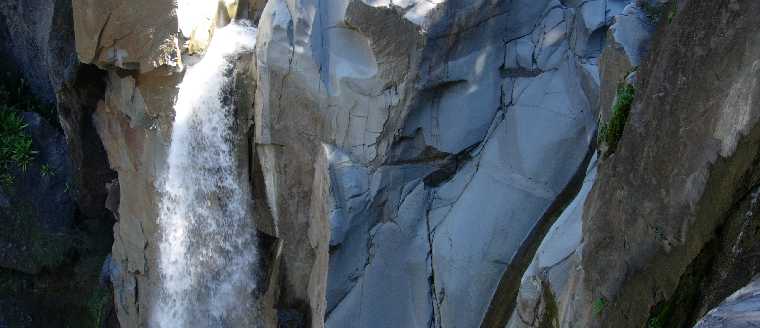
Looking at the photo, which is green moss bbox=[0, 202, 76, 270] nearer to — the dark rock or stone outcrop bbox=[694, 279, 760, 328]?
the dark rock

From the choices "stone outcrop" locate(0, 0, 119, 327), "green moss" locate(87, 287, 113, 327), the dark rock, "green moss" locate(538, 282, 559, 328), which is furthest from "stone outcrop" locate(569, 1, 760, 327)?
the dark rock

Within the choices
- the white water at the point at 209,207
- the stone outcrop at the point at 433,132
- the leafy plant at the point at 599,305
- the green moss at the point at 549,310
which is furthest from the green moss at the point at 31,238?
the leafy plant at the point at 599,305

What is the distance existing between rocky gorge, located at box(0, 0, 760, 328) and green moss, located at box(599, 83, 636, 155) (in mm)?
14

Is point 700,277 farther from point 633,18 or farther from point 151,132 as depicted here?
point 151,132

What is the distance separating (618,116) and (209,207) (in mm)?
6359

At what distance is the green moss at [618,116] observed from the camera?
4.87m

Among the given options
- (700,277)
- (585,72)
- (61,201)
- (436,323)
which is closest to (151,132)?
(61,201)

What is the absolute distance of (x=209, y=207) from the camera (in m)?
9.85

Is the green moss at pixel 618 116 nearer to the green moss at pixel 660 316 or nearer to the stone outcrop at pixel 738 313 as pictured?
the green moss at pixel 660 316

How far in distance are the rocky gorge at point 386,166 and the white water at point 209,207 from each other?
3 centimetres

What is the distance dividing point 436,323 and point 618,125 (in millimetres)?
3127

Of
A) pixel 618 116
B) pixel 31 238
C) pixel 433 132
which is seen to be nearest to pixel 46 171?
pixel 31 238

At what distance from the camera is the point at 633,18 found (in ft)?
18.5

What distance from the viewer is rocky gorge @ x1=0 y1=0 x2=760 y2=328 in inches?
155
